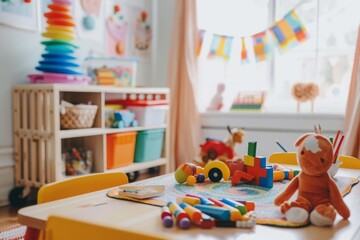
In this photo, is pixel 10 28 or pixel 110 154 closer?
pixel 10 28

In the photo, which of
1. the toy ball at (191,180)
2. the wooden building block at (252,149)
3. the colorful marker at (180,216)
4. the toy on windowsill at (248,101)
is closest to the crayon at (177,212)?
the colorful marker at (180,216)

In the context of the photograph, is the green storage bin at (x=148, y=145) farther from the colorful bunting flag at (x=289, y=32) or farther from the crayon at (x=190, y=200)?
the crayon at (x=190, y=200)

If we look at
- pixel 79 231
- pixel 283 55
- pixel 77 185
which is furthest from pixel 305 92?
pixel 79 231

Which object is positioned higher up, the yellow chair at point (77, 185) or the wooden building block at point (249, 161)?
the wooden building block at point (249, 161)

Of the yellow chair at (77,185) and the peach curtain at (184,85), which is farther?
the peach curtain at (184,85)

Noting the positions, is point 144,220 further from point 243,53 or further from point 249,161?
point 243,53

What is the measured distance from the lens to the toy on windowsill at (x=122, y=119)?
7.94 ft

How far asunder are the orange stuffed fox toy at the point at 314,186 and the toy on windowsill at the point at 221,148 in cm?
169

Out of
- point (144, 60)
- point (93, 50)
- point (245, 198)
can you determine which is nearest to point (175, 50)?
point (144, 60)

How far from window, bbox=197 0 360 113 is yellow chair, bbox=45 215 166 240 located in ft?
7.83

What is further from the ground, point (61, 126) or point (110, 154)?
point (61, 126)

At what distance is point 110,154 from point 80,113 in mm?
370

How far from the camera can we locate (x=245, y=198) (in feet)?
2.76

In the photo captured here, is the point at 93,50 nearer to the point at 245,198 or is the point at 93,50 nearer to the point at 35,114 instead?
the point at 35,114
